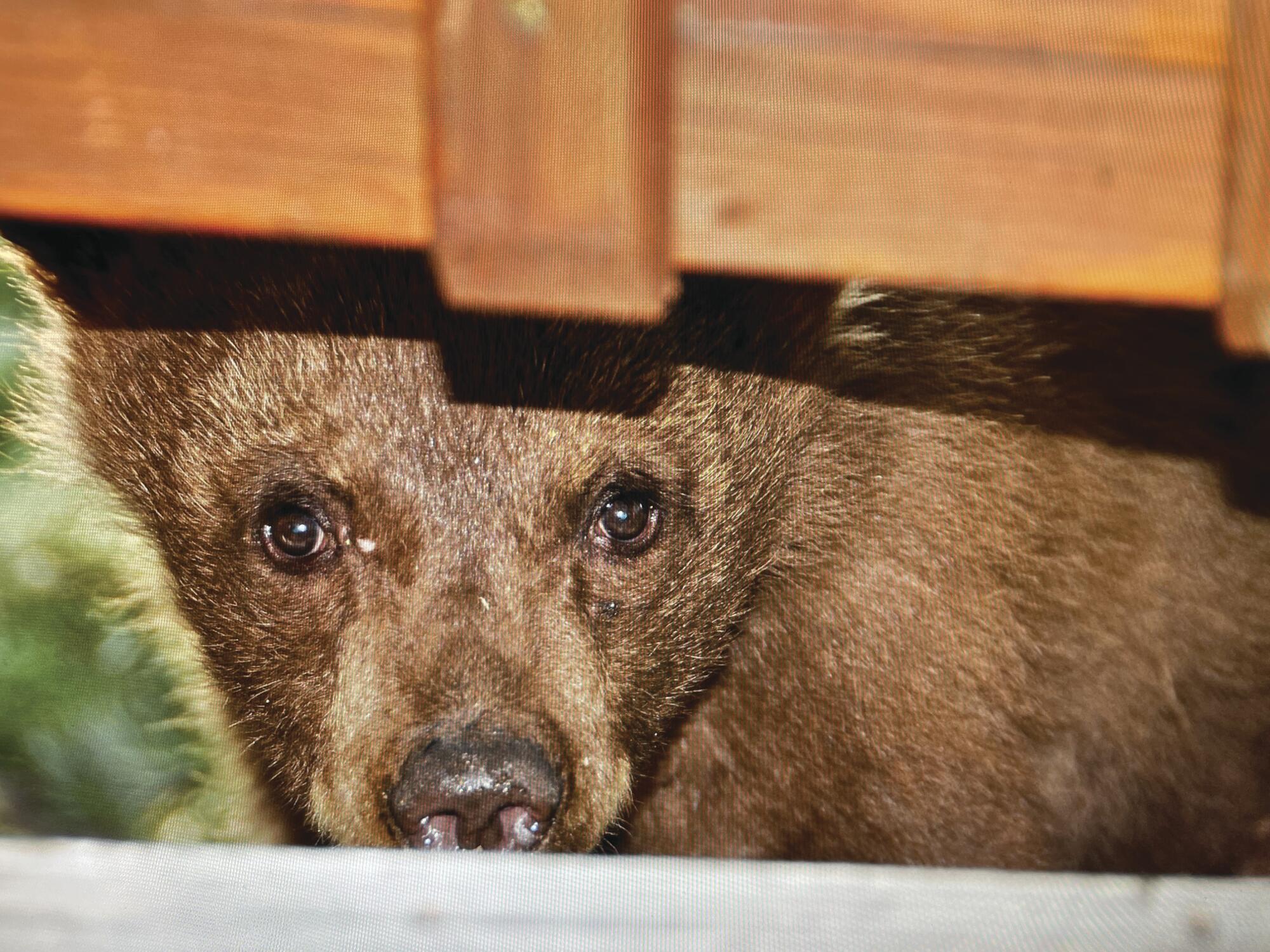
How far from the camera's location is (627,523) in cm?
255

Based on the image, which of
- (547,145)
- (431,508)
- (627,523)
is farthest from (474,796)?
(547,145)

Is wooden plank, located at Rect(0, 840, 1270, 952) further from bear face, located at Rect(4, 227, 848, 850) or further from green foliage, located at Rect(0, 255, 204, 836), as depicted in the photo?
green foliage, located at Rect(0, 255, 204, 836)

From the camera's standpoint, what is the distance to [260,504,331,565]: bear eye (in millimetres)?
2504

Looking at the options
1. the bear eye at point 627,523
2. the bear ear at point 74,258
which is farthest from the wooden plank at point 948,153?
the bear ear at point 74,258

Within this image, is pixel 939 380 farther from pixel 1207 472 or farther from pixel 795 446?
pixel 1207 472

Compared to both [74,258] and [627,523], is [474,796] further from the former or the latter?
[74,258]

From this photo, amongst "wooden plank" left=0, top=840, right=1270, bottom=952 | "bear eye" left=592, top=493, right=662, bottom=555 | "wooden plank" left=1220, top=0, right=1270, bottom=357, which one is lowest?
"bear eye" left=592, top=493, right=662, bottom=555

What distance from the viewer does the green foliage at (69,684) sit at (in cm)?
350

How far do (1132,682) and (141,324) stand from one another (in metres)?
2.39

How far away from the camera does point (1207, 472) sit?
2.85 metres

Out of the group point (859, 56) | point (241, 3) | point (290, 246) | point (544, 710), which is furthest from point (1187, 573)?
point (241, 3)

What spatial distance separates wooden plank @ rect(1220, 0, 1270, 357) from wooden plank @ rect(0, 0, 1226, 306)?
0.02 m

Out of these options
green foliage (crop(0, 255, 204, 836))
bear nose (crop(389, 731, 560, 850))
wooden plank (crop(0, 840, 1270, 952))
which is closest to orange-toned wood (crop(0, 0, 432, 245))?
wooden plank (crop(0, 840, 1270, 952))

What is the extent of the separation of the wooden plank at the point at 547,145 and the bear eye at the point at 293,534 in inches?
44.2
